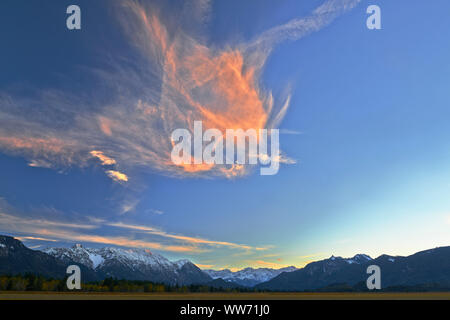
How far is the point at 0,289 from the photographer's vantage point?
655 feet
